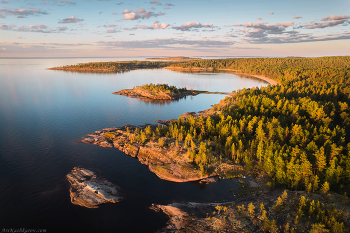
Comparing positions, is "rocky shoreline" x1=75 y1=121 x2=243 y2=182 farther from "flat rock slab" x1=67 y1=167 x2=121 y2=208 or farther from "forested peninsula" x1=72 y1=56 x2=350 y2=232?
"flat rock slab" x1=67 y1=167 x2=121 y2=208

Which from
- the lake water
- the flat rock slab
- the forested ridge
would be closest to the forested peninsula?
the forested ridge

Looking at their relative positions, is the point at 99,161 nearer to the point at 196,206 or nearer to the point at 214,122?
the point at 196,206

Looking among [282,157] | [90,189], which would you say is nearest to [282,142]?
[282,157]

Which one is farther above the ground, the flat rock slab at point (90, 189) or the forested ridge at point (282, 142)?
the forested ridge at point (282, 142)

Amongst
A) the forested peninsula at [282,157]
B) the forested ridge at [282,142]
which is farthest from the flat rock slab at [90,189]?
the forested ridge at [282,142]

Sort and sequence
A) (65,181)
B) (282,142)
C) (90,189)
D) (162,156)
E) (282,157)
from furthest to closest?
(162,156), (282,142), (65,181), (282,157), (90,189)

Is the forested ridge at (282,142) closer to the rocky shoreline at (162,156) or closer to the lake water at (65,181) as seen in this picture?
the rocky shoreline at (162,156)

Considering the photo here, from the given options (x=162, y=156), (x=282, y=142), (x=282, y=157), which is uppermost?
(x=282, y=142)

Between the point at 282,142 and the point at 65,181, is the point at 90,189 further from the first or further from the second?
the point at 282,142

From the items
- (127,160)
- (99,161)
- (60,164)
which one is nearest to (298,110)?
(127,160)
